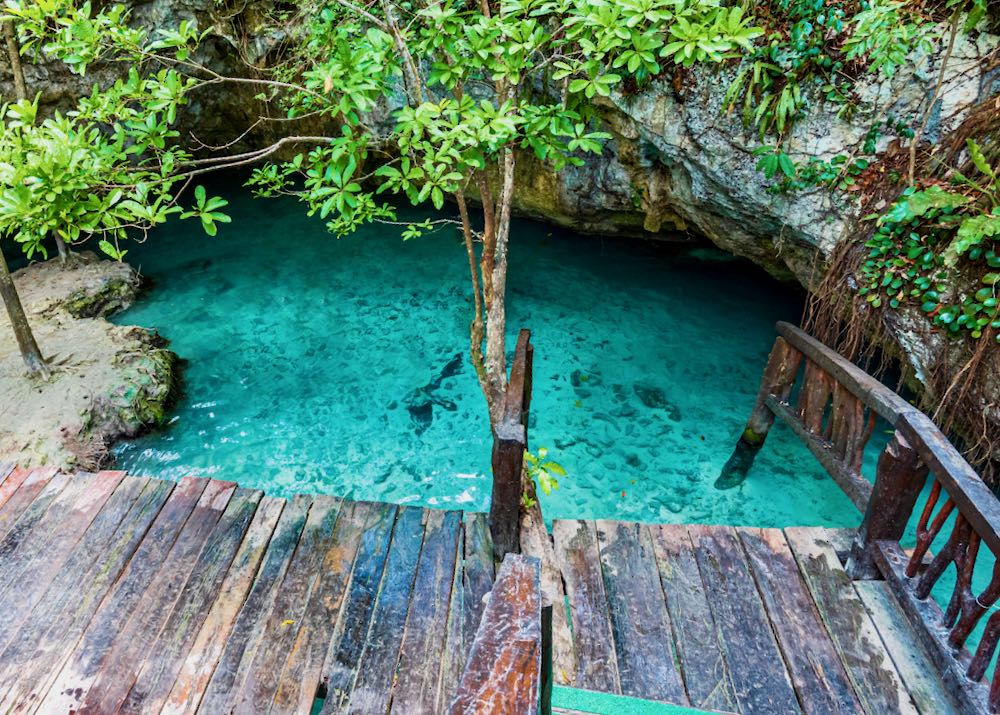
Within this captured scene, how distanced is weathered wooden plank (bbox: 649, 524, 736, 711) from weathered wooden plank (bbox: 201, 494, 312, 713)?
198 cm

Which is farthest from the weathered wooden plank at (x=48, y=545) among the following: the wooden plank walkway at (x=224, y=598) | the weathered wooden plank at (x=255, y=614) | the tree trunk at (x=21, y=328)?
the tree trunk at (x=21, y=328)

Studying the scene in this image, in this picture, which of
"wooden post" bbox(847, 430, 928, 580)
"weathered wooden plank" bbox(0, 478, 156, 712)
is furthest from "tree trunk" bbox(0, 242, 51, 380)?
"wooden post" bbox(847, 430, 928, 580)

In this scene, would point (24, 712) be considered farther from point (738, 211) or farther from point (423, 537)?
point (738, 211)

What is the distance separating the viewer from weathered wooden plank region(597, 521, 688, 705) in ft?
8.61

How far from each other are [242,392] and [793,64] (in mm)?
5981

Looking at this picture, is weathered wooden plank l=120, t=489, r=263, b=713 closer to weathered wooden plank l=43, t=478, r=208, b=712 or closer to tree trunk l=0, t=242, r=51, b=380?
weathered wooden plank l=43, t=478, r=208, b=712

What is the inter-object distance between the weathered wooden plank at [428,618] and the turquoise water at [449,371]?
1835mm

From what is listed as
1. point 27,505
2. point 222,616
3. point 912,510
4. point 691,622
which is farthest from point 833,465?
point 27,505

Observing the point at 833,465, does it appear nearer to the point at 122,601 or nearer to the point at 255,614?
the point at 255,614

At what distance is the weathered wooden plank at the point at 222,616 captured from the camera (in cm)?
270

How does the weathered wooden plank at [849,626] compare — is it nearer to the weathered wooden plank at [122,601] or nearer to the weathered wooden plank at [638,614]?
the weathered wooden plank at [638,614]


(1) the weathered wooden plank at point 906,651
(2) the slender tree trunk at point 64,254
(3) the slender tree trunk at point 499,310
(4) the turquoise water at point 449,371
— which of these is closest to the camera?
(1) the weathered wooden plank at point 906,651

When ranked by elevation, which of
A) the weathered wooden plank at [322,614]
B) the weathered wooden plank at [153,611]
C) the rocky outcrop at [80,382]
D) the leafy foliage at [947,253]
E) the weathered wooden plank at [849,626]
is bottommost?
the rocky outcrop at [80,382]

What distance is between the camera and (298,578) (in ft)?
10.5
